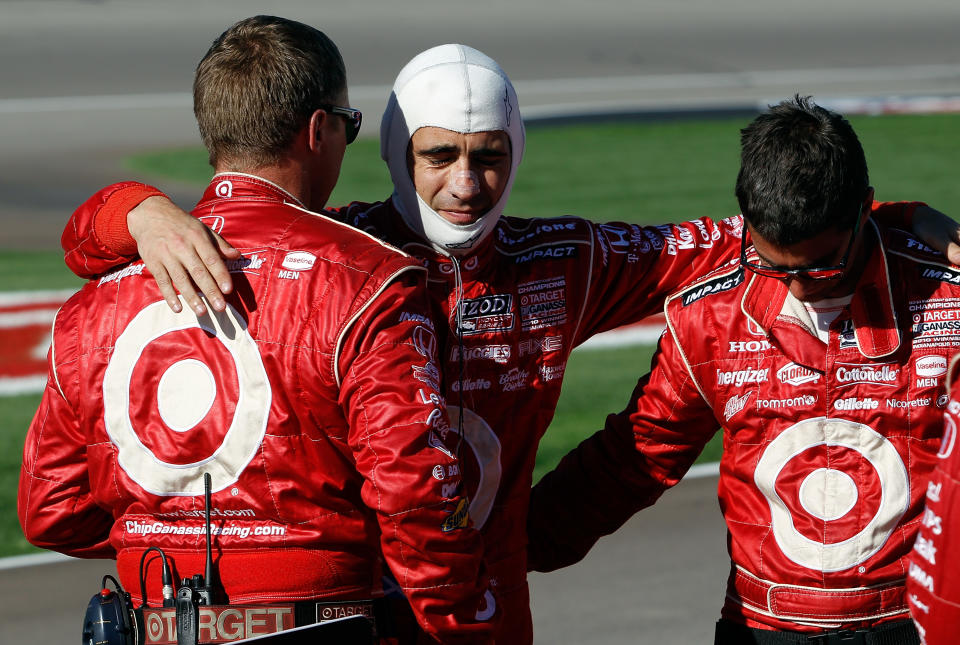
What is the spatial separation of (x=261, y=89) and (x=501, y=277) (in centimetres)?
92

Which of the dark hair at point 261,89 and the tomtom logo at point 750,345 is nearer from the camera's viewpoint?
the dark hair at point 261,89

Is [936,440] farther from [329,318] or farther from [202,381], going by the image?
[202,381]

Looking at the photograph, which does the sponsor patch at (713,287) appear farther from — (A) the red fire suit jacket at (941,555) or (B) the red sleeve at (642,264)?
(A) the red fire suit jacket at (941,555)

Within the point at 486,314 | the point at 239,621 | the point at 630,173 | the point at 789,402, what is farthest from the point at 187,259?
the point at 630,173

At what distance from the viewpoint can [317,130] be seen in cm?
295

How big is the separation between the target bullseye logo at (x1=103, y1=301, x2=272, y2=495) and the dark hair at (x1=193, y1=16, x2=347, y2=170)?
1.44 feet

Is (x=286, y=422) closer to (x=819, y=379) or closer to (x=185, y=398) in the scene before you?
(x=185, y=398)

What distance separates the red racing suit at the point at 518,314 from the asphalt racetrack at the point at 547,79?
234cm

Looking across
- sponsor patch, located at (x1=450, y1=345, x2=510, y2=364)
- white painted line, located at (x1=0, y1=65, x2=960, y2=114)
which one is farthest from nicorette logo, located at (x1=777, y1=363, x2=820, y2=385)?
white painted line, located at (x1=0, y1=65, x2=960, y2=114)

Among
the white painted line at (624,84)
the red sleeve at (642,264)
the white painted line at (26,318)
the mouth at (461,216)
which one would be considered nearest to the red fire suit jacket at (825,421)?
the red sleeve at (642,264)

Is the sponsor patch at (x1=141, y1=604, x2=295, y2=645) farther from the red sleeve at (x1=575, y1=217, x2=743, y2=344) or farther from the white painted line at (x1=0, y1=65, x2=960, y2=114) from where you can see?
the white painted line at (x1=0, y1=65, x2=960, y2=114)

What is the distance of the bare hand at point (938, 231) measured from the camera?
3.02 metres

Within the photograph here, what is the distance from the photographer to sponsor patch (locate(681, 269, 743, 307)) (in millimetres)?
3182

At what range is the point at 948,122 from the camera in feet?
55.1
